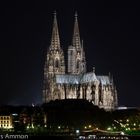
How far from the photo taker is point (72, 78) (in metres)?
197

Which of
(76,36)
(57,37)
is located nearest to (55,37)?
(57,37)

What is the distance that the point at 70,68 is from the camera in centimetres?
19625

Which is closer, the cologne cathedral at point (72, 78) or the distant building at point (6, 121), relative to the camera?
the distant building at point (6, 121)

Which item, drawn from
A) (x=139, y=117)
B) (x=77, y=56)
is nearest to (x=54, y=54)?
(x=77, y=56)

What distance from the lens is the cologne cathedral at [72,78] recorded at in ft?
627

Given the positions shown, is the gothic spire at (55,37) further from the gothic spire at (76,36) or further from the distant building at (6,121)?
the distant building at (6,121)

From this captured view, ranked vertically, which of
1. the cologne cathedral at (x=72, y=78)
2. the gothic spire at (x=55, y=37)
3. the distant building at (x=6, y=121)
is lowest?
the distant building at (x=6, y=121)

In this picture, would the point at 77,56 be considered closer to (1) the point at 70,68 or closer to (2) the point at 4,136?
(1) the point at 70,68

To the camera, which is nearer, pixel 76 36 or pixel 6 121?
pixel 6 121

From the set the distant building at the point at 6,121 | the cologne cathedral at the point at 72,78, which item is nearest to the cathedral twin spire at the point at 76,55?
the cologne cathedral at the point at 72,78

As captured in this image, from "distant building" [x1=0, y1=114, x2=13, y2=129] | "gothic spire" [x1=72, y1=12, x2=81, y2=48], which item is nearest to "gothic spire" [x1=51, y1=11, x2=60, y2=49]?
"gothic spire" [x1=72, y1=12, x2=81, y2=48]

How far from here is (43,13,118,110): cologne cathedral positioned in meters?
191

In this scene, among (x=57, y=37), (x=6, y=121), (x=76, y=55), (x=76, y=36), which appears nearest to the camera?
(x=6, y=121)

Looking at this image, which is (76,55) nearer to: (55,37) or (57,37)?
(57,37)
